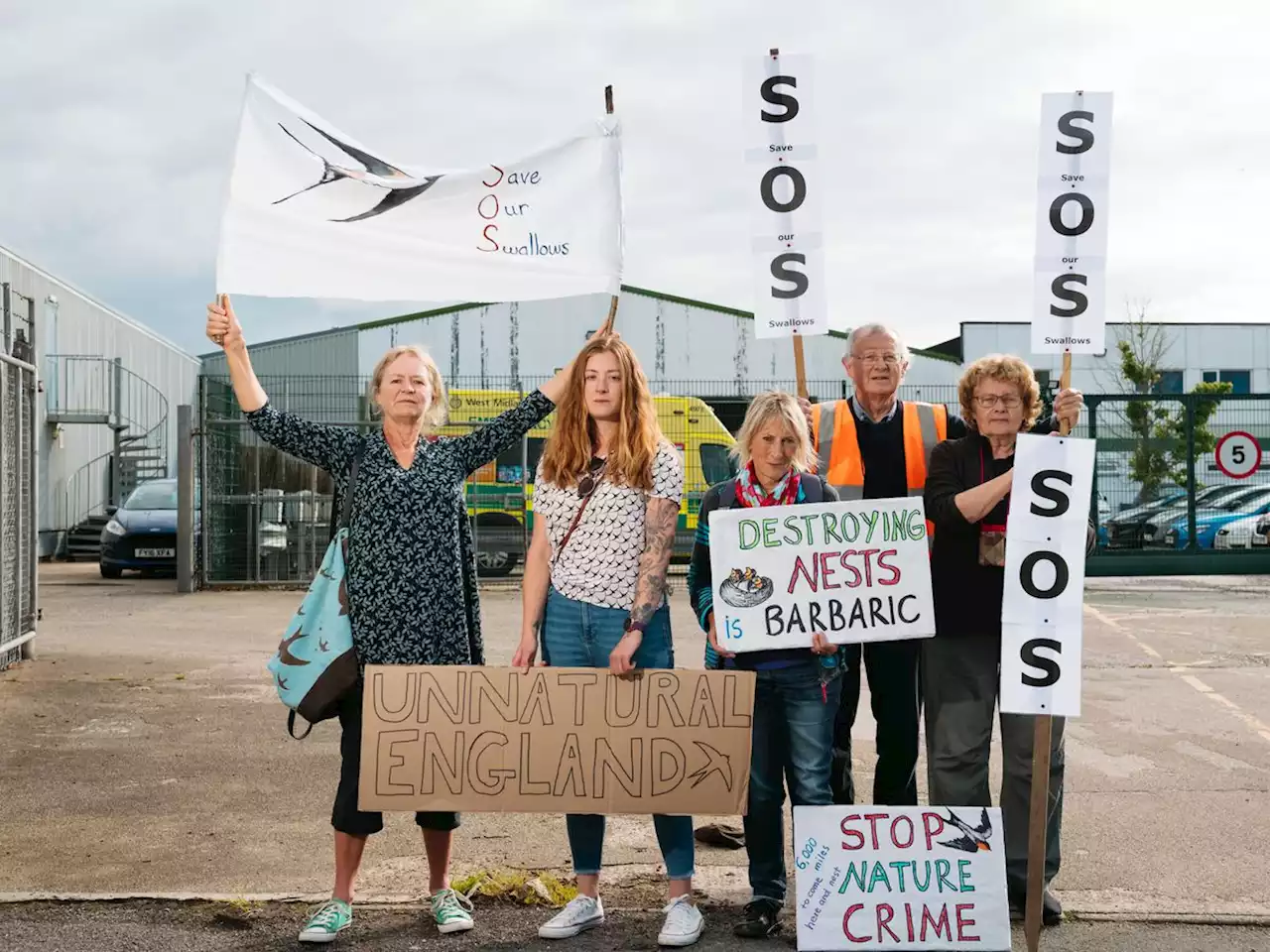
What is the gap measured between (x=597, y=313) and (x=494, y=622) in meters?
15.8

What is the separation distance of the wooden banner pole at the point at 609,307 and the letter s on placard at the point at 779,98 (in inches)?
23.1

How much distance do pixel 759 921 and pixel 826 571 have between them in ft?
3.90

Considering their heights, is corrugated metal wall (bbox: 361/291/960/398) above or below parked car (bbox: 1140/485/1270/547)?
above

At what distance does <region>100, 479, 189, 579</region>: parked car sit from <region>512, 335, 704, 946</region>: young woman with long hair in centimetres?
1576

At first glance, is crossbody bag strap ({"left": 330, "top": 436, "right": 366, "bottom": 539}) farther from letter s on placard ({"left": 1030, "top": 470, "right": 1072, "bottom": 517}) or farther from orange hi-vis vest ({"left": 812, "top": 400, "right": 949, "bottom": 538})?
letter s on placard ({"left": 1030, "top": 470, "right": 1072, "bottom": 517})

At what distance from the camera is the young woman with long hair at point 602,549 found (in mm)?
4332

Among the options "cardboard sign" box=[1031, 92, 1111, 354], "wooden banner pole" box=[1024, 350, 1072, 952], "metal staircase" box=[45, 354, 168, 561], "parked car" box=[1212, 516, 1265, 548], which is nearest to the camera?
"wooden banner pole" box=[1024, 350, 1072, 952]

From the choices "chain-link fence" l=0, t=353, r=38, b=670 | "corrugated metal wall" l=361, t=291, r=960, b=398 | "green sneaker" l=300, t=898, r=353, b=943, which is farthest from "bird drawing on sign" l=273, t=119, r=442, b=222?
"corrugated metal wall" l=361, t=291, r=960, b=398

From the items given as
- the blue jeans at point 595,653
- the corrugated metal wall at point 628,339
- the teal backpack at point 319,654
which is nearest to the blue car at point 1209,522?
the corrugated metal wall at point 628,339

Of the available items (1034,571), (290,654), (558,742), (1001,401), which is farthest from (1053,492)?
(290,654)

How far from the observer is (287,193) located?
4758 millimetres

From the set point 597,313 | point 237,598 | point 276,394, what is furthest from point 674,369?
point 237,598

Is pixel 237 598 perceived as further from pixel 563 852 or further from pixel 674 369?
pixel 674 369

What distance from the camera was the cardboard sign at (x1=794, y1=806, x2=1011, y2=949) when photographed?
4145 mm
